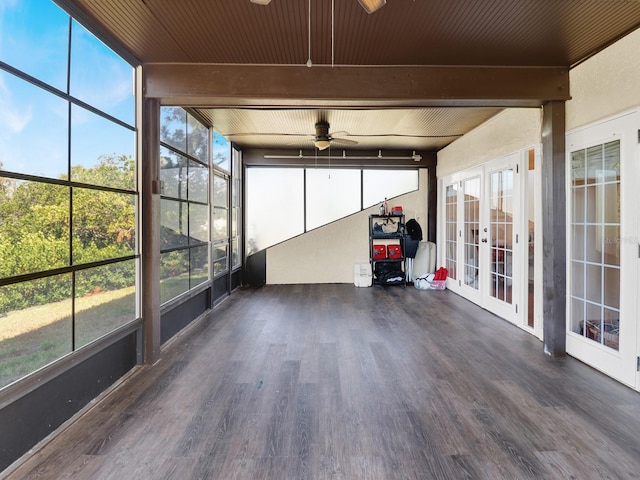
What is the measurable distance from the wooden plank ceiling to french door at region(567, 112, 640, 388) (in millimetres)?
772

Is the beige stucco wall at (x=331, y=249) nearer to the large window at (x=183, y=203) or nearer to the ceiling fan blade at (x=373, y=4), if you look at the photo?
the large window at (x=183, y=203)

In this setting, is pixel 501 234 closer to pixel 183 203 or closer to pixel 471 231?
pixel 471 231

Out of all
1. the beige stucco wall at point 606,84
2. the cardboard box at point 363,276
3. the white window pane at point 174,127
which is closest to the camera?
the beige stucco wall at point 606,84

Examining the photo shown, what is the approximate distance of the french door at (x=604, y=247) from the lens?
2.60 m

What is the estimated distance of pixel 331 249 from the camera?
7.13 m

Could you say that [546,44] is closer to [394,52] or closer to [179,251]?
[394,52]

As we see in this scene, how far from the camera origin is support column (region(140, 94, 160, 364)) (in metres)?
3.07

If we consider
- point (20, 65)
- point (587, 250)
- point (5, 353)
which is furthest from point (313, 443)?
point (587, 250)

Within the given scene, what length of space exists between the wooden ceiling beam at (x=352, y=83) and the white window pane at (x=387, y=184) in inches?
157

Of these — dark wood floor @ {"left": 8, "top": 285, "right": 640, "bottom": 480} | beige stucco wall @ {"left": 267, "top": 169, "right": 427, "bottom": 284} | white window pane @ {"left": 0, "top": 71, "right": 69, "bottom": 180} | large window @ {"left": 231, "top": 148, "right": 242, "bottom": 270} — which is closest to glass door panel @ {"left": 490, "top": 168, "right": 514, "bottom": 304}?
dark wood floor @ {"left": 8, "top": 285, "right": 640, "bottom": 480}

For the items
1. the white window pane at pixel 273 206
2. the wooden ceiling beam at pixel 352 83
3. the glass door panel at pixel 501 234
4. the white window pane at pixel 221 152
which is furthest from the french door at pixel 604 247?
the white window pane at pixel 273 206

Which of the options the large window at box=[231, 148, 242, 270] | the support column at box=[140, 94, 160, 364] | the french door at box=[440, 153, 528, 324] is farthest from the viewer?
the large window at box=[231, 148, 242, 270]

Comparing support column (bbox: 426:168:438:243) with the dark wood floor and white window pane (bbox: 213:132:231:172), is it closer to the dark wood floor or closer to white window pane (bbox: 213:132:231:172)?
the dark wood floor

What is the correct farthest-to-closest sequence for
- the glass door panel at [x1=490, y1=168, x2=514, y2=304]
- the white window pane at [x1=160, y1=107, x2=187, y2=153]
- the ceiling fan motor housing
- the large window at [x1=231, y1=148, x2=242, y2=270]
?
the large window at [x1=231, y1=148, x2=242, y2=270]
the ceiling fan motor housing
the glass door panel at [x1=490, y1=168, x2=514, y2=304]
the white window pane at [x1=160, y1=107, x2=187, y2=153]
